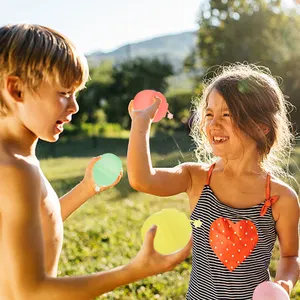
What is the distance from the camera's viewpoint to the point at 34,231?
1.29m

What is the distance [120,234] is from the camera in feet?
18.4

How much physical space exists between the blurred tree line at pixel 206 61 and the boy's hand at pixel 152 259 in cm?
1590

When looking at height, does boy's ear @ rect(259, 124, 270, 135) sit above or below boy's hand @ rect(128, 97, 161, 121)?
below

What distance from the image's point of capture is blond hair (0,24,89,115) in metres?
1.46

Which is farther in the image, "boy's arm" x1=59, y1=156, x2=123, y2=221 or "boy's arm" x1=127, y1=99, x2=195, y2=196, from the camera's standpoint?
"boy's arm" x1=59, y1=156, x2=123, y2=221

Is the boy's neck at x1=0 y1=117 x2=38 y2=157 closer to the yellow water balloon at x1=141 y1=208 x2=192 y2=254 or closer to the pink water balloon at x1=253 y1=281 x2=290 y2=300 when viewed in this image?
the yellow water balloon at x1=141 y1=208 x2=192 y2=254

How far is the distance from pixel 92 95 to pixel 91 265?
19856 millimetres

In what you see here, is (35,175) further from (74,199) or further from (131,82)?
(131,82)

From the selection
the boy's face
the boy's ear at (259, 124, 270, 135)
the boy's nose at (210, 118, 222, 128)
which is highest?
the boy's face

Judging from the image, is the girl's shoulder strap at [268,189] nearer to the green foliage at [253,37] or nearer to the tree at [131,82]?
the green foliage at [253,37]

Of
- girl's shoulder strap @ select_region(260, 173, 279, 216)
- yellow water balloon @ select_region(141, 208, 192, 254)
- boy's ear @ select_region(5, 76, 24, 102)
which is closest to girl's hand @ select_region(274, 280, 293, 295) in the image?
girl's shoulder strap @ select_region(260, 173, 279, 216)

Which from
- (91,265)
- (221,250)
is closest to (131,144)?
(221,250)

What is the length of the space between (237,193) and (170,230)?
1.73ft

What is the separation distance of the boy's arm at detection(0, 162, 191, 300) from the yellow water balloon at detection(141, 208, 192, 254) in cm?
36
